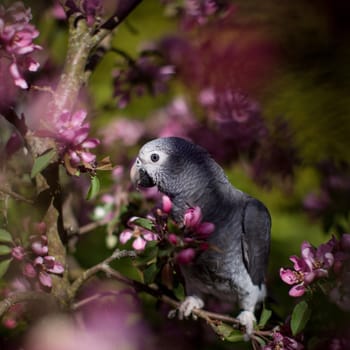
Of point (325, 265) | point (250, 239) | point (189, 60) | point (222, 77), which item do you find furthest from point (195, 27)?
point (325, 265)

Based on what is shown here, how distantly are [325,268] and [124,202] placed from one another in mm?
449

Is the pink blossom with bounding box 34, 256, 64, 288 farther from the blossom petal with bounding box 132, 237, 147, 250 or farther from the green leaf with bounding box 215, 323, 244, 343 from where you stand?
the green leaf with bounding box 215, 323, 244, 343

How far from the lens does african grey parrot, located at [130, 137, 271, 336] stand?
35.3 inches

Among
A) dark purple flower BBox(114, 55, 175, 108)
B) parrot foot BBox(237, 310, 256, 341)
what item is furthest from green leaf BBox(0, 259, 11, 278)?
dark purple flower BBox(114, 55, 175, 108)

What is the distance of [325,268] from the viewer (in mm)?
739

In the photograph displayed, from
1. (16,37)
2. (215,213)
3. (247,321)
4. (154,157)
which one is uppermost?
(16,37)

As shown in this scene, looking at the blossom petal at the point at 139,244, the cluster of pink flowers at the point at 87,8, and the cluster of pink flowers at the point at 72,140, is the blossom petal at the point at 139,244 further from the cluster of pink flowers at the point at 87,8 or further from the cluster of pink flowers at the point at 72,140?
the cluster of pink flowers at the point at 87,8

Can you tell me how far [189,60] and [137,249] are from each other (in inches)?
33.3

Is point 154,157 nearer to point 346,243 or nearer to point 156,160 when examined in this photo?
point 156,160

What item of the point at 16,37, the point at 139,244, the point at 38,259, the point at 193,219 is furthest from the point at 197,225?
the point at 16,37

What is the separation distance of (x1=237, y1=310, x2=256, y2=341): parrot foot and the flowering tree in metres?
0.01

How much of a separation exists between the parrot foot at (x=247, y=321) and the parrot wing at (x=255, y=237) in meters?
0.06

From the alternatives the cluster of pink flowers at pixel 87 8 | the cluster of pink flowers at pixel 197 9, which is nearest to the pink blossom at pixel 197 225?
the cluster of pink flowers at pixel 87 8

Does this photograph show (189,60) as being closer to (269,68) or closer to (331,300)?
(269,68)
